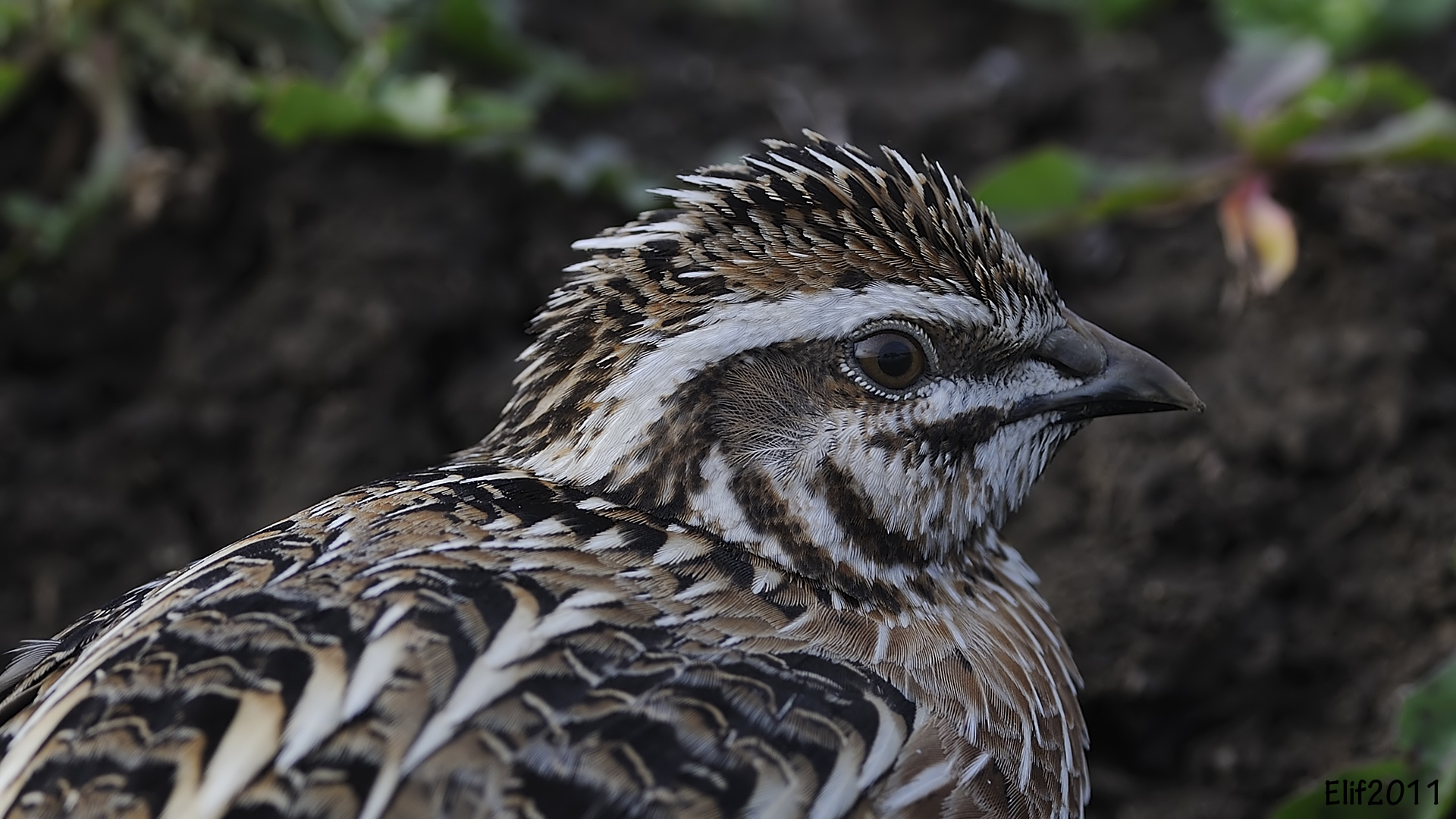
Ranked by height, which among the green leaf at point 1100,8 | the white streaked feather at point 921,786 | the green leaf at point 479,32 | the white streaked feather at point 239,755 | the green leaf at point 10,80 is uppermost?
the green leaf at point 1100,8

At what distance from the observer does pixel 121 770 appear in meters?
2.57

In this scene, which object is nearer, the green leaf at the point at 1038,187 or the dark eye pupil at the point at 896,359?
the dark eye pupil at the point at 896,359

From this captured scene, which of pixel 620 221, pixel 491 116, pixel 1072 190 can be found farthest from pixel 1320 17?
pixel 491 116

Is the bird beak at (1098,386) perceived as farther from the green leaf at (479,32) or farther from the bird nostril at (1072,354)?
the green leaf at (479,32)

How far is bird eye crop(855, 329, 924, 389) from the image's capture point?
10.4 feet

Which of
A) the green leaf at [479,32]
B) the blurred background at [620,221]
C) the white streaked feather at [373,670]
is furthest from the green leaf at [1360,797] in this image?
the green leaf at [479,32]

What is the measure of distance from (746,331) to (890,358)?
1.09 ft

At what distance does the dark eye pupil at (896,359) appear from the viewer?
3188mm

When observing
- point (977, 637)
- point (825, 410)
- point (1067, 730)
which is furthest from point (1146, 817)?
point (825, 410)

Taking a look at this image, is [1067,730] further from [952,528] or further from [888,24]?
[888,24]

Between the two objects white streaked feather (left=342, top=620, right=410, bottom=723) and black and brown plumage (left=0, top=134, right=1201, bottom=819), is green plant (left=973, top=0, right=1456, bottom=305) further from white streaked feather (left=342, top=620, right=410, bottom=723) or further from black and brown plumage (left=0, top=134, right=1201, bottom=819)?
white streaked feather (left=342, top=620, right=410, bottom=723)

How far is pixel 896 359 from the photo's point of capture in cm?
319

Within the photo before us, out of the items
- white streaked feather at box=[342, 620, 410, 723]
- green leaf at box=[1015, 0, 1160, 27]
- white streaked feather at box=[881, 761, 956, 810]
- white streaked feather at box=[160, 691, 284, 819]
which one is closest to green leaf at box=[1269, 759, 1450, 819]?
white streaked feather at box=[881, 761, 956, 810]

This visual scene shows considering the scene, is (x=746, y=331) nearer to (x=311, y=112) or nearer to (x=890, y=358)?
(x=890, y=358)
